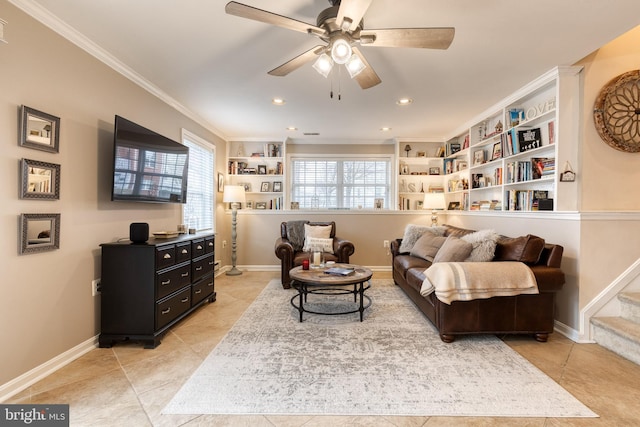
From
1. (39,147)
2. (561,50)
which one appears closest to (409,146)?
(561,50)

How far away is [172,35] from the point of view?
2.20m

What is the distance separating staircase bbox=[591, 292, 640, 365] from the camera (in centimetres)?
219

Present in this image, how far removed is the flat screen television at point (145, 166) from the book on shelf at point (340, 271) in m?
1.93

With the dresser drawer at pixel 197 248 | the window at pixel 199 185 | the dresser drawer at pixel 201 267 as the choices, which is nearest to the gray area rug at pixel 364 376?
the dresser drawer at pixel 201 267

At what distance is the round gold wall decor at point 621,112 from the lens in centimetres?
260

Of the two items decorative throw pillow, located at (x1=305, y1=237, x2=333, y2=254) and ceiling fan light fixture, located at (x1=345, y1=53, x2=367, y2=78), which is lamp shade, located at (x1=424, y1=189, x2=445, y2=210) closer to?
decorative throw pillow, located at (x1=305, y1=237, x2=333, y2=254)

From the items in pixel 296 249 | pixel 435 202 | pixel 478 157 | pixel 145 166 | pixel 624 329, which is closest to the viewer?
pixel 624 329

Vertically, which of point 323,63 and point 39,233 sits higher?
point 323,63

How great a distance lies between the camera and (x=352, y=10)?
149cm

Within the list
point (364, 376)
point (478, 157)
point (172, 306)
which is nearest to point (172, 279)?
point (172, 306)

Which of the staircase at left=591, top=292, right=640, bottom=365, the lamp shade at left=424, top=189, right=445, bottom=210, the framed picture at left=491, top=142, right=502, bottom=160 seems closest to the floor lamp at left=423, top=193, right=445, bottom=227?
the lamp shade at left=424, top=189, right=445, bottom=210

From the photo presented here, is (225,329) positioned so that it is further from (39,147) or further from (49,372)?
(39,147)

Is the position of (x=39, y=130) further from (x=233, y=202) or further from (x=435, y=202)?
(x=435, y=202)

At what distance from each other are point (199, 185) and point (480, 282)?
387cm
